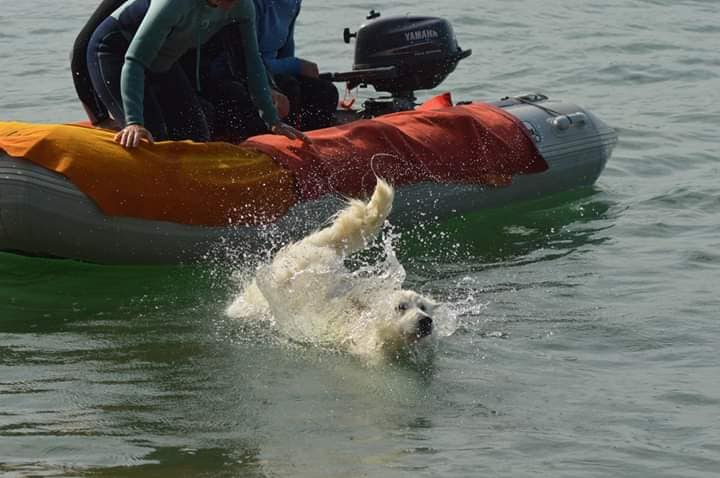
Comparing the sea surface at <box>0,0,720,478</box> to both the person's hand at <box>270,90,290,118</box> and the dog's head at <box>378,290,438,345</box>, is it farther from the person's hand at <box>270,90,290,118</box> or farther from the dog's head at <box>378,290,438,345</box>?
the person's hand at <box>270,90,290,118</box>

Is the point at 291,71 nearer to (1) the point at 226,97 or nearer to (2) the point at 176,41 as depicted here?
(1) the point at 226,97

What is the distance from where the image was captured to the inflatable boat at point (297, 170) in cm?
707

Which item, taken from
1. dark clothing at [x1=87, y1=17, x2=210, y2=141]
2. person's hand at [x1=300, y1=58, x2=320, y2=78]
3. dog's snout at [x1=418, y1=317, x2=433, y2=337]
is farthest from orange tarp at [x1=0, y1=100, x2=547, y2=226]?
dog's snout at [x1=418, y1=317, x2=433, y2=337]

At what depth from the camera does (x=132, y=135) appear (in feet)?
23.3

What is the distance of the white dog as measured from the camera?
6.25 metres

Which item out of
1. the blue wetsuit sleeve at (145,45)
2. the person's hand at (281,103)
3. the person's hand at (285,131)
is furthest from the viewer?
the person's hand at (281,103)

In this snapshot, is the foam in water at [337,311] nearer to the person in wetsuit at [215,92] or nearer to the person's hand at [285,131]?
the person's hand at [285,131]

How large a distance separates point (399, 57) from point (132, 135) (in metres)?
2.68

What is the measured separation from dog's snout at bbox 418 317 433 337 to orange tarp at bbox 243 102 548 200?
1737mm

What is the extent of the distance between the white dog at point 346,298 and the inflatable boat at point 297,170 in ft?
2.91

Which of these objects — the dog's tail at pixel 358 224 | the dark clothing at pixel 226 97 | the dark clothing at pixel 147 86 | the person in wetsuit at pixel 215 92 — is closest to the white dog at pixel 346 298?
the dog's tail at pixel 358 224

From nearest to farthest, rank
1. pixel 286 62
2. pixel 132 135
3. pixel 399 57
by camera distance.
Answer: pixel 132 135 < pixel 286 62 < pixel 399 57

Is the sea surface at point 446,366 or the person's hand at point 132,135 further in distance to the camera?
the person's hand at point 132,135

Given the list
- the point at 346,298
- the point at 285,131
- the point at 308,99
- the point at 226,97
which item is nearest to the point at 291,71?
the point at 308,99
